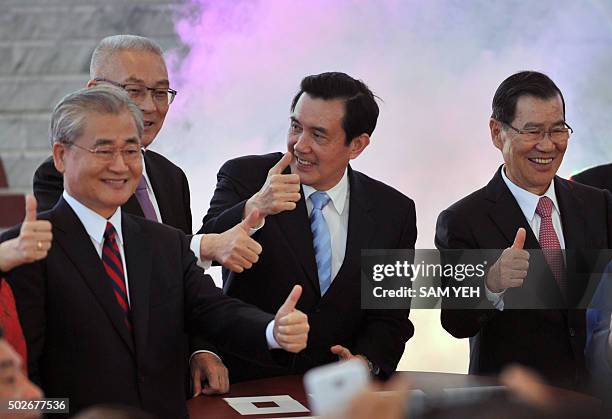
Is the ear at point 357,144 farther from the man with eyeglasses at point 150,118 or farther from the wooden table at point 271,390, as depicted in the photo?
the wooden table at point 271,390

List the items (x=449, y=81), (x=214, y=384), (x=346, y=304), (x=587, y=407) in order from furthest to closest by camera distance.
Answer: (x=449, y=81), (x=346, y=304), (x=214, y=384), (x=587, y=407)

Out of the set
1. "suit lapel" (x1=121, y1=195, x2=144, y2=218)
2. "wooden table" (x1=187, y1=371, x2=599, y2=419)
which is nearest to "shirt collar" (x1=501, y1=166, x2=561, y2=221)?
"wooden table" (x1=187, y1=371, x2=599, y2=419)

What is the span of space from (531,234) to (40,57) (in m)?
3.22

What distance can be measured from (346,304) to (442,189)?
206 centimetres

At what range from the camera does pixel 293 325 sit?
227 centimetres

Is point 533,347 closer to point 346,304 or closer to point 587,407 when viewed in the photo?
point 346,304

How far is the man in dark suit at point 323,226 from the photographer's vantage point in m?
3.09

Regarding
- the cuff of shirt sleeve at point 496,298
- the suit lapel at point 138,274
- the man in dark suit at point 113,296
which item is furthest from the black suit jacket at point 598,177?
the suit lapel at point 138,274

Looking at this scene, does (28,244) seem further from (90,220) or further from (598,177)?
(598,177)

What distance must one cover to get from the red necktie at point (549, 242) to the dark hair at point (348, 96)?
1.95ft

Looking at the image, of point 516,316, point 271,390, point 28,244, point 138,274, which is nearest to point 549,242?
point 516,316

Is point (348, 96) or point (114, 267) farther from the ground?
point (348, 96)

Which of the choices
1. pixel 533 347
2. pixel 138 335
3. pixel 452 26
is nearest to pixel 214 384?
pixel 138 335

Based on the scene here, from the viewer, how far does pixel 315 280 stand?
3.11 metres
